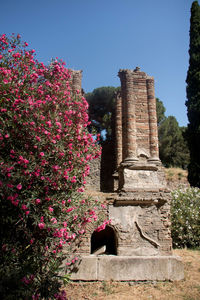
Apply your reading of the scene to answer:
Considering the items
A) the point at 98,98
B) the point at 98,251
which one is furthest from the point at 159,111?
the point at 98,251

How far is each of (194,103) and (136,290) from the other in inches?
428

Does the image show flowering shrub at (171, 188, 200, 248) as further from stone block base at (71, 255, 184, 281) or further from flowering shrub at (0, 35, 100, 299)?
flowering shrub at (0, 35, 100, 299)

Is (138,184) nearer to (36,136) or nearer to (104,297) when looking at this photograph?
(104,297)

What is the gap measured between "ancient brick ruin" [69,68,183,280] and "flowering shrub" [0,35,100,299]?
1293 millimetres

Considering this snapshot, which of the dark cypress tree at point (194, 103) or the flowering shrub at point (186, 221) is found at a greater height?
the dark cypress tree at point (194, 103)

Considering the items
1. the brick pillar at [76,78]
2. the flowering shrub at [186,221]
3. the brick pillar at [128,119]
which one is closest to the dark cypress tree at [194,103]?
the flowering shrub at [186,221]

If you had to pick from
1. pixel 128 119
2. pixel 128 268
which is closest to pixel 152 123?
pixel 128 119

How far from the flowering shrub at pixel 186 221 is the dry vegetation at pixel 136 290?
11.1 feet

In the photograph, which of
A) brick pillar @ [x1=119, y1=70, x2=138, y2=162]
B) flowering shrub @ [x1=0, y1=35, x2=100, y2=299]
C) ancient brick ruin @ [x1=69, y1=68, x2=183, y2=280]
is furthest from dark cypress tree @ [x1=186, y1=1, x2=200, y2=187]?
flowering shrub @ [x1=0, y1=35, x2=100, y2=299]

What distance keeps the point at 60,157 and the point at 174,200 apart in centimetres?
682

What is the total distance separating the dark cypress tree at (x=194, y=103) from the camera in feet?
41.4

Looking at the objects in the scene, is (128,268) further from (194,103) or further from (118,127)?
(194,103)

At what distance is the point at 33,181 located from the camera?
3518 mm

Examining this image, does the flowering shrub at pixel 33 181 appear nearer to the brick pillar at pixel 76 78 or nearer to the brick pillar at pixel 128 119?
the brick pillar at pixel 128 119
